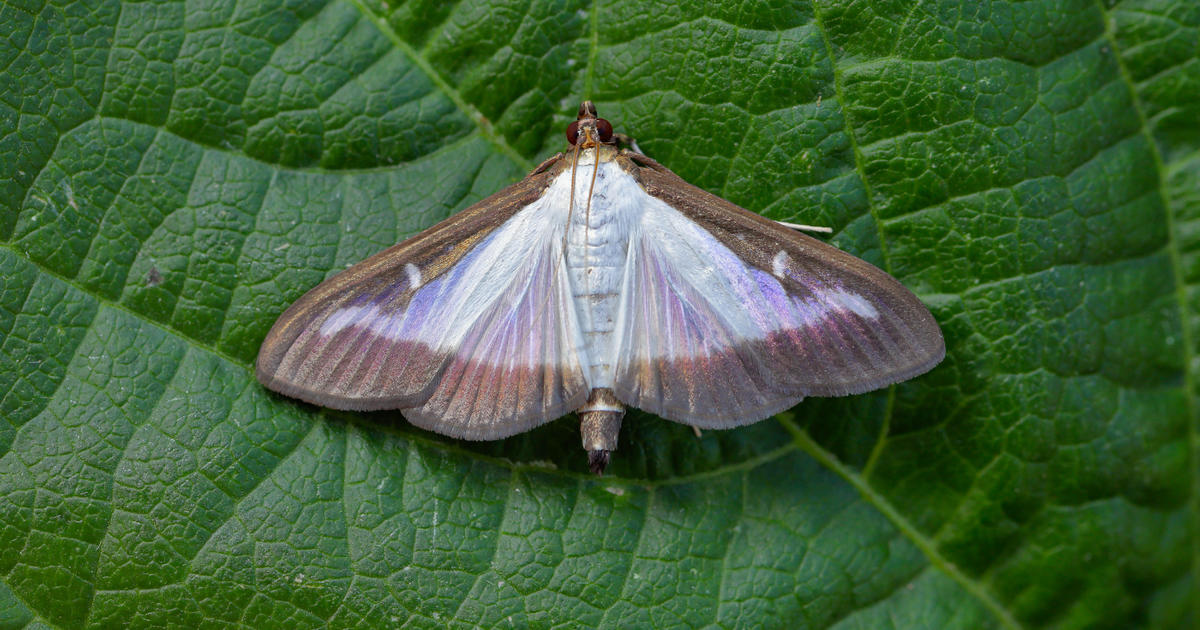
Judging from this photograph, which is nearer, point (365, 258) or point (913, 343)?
point (913, 343)

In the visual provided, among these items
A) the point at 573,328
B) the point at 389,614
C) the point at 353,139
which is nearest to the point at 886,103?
the point at 573,328

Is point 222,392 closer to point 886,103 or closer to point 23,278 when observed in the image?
point 23,278

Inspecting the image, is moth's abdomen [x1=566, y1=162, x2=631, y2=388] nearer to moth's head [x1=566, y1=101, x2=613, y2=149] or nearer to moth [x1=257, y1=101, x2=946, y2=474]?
moth [x1=257, y1=101, x2=946, y2=474]

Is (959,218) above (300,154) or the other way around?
the other way around

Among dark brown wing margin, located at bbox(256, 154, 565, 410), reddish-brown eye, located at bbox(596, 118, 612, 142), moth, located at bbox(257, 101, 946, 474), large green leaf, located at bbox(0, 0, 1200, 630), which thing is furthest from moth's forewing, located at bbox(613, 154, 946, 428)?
dark brown wing margin, located at bbox(256, 154, 565, 410)

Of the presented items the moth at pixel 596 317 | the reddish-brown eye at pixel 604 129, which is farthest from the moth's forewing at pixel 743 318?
the reddish-brown eye at pixel 604 129

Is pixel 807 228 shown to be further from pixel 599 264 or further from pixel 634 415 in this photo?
pixel 634 415

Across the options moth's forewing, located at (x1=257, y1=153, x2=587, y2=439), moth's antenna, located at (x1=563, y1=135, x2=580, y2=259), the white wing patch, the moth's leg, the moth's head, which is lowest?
moth's forewing, located at (x1=257, y1=153, x2=587, y2=439)
